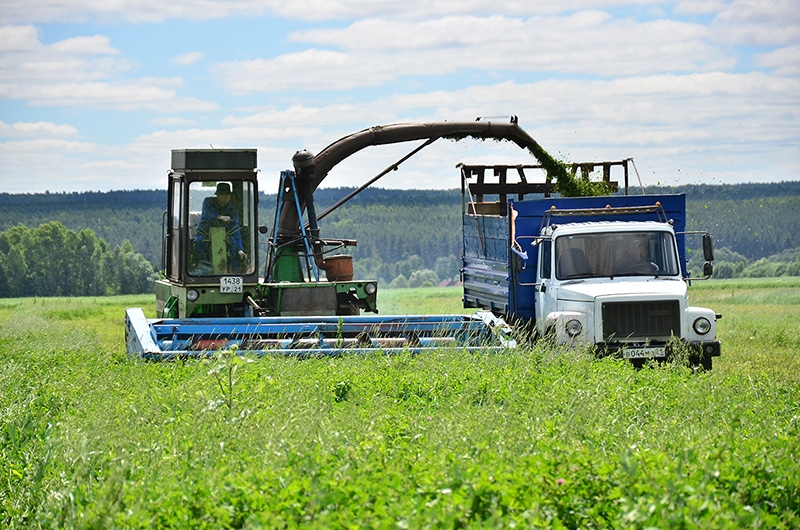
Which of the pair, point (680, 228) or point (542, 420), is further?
point (680, 228)

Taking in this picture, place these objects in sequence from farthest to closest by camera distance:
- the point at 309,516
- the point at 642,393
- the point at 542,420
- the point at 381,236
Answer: the point at 381,236 → the point at 642,393 → the point at 542,420 → the point at 309,516

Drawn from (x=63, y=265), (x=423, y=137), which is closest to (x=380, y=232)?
(x=63, y=265)

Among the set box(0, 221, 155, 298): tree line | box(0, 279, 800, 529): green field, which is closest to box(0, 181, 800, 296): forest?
box(0, 221, 155, 298): tree line

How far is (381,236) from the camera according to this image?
6938 centimetres

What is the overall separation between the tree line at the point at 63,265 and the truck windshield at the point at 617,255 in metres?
43.7

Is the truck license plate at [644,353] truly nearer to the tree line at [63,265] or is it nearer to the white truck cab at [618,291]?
Result: the white truck cab at [618,291]

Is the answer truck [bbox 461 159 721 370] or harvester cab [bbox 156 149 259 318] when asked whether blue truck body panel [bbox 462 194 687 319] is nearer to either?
truck [bbox 461 159 721 370]

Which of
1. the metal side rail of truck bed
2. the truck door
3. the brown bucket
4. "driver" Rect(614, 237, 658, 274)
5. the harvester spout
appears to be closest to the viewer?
the metal side rail of truck bed

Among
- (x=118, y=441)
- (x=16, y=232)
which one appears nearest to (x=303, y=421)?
Answer: (x=118, y=441)

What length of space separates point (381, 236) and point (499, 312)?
53150mm

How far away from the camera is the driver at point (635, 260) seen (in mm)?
14461

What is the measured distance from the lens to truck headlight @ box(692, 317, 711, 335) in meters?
13.6

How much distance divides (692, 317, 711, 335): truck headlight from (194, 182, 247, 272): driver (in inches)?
245

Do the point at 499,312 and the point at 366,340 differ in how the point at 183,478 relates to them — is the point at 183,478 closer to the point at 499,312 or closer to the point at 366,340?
the point at 366,340
